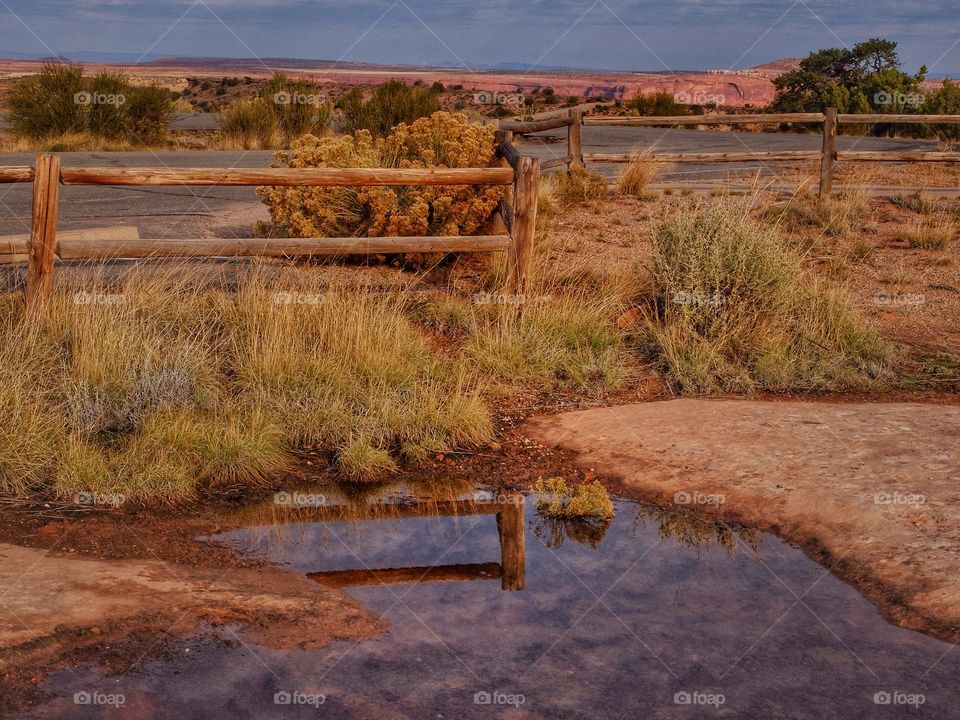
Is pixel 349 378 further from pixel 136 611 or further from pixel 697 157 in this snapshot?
pixel 697 157

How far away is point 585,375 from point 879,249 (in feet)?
19.1

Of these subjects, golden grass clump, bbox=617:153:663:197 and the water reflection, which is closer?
the water reflection

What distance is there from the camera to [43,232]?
745 centimetres

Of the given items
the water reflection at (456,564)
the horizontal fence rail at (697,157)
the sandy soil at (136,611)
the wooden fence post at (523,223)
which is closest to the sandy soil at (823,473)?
the water reflection at (456,564)

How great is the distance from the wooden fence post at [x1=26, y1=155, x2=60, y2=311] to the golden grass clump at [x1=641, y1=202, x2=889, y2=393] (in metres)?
4.11

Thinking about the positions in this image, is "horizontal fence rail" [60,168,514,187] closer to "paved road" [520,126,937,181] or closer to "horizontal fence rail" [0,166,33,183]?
"horizontal fence rail" [0,166,33,183]

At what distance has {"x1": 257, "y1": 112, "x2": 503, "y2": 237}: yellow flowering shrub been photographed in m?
9.99

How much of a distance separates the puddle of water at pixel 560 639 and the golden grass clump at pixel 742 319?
239 centimetres

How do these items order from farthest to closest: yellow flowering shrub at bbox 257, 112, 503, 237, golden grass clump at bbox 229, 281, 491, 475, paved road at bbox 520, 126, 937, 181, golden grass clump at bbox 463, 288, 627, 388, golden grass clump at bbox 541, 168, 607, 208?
paved road at bbox 520, 126, 937, 181
golden grass clump at bbox 541, 168, 607, 208
yellow flowering shrub at bbox 257, 112, 503, 237
golden grass clump at bbox 463, 288, 627, 388
golden grass clump at bbox 229, 281, 491, 475

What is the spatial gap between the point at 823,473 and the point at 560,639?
219cm

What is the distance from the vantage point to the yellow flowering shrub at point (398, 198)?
9992 millimetres

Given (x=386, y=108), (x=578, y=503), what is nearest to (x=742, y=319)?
(x=578, y=503)

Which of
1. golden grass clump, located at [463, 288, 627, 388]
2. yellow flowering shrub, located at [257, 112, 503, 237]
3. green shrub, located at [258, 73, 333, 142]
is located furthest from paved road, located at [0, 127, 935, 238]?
golden grass clump, located at [463, 288, 627, 388]

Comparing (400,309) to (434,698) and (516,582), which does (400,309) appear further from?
(434,698)
